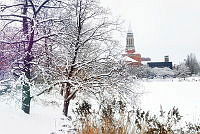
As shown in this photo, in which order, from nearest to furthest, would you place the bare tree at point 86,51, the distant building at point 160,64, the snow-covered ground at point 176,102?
the bare tree at point 86,51
the snow-covered ground at point 176,102
the distant building at point 160,64

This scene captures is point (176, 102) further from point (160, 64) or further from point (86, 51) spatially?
point (160, 64)

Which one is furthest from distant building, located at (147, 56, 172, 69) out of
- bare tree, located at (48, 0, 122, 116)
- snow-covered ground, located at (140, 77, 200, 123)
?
bare tree, located at (48, 0, 122, 116)

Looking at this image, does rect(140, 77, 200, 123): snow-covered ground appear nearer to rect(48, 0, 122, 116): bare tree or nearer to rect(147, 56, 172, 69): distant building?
rect(48, 0, 122, 116): bare tree

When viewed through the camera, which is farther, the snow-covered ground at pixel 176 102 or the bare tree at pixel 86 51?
the snow-covered ground at pixel 176 102

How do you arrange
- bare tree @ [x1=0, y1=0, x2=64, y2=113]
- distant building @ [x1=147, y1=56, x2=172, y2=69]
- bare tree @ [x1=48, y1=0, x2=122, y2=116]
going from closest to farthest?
1. bare tree @ [x1=0, y1=0, x2=64, y2=113]
2. bare tree @ [x1=48, y1=0, x2=122, y2=116]
3. distant building @ [x1=147, y1=56, x2=172, y2=69]

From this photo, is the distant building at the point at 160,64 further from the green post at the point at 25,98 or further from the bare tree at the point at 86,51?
the green post at the point at 25,98

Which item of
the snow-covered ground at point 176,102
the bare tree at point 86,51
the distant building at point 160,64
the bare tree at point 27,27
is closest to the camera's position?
the bare tree at point 27,27

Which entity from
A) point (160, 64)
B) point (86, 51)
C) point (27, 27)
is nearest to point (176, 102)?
point (86, 51)

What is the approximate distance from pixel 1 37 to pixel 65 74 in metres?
3.54

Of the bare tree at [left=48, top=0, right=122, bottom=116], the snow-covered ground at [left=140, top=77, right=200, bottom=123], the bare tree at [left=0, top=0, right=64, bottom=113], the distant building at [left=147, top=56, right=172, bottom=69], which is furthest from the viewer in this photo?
the distant building at [left=147, top=56, right=172, bottom=69]

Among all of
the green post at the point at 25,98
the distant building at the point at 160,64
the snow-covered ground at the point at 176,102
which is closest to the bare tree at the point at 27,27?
the green post at the point at 25,98

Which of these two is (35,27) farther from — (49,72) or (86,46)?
(86,46)

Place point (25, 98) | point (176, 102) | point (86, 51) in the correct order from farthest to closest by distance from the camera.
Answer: point (176, 102) < point (86, 51) < point (25, 98)

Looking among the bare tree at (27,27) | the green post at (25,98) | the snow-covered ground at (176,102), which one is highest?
the bare tree at (27,27)
